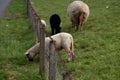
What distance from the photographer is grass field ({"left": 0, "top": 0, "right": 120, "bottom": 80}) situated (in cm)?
1004

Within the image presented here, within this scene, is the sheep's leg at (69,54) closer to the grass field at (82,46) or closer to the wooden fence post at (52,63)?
the grass field at (82,46)

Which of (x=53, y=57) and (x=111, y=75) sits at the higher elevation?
(x=53, y=57)

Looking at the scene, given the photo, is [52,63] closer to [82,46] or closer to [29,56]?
[29,56]

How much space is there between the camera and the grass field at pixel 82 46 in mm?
10038

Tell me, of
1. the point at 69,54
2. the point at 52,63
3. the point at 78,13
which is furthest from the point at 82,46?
the point at 52,63

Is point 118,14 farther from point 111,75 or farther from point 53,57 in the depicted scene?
point 53,57

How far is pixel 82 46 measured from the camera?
12.8 metres

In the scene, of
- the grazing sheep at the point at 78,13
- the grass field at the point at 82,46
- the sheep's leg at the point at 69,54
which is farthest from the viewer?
the grazing sheep at the point at 78,13

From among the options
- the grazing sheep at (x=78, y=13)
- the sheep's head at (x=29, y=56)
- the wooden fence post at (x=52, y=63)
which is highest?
the grazing sheep at (x=78, y=13)

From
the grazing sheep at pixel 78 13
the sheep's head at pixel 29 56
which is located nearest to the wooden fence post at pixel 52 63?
the sheep's head at pixel 29 56

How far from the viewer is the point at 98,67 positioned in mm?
10250

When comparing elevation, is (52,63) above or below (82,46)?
above

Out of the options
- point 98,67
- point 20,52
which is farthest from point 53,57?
point 20,52

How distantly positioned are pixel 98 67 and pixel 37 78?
1.76 metres
